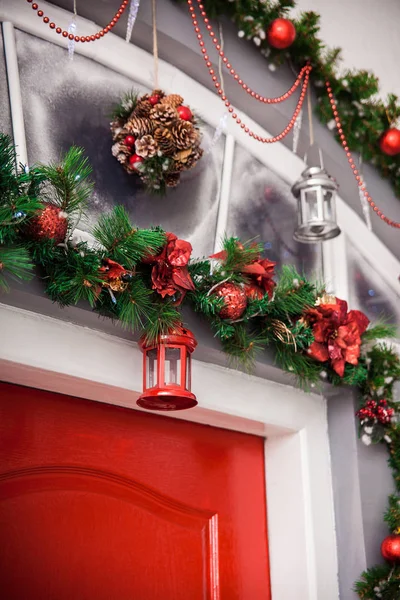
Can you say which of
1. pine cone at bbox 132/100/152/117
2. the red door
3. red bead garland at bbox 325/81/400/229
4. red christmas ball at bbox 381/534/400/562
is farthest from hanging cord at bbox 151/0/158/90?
red christmas ball at bbox 381/534/400/562

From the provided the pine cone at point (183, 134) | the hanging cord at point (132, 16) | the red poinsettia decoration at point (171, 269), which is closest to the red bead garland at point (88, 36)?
the hanging cord at point (132, 16)

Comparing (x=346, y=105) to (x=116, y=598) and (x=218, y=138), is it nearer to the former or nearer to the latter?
(x=218, y=138)

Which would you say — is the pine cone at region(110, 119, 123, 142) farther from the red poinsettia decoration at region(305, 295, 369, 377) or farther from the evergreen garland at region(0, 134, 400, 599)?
the red poinsettia decoration at region(305, 295, 369, 377)

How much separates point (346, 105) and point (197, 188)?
580mm

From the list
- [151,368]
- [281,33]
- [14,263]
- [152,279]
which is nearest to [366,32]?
[281,33]

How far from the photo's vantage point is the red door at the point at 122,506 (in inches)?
55.1

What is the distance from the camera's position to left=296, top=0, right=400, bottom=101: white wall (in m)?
2.27

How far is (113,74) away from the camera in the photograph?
1740 mm

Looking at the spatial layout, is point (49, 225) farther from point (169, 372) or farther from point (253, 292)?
point (253, 292)

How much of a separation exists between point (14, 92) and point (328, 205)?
2.63 ft

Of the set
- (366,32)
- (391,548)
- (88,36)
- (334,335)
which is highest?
(366,32)

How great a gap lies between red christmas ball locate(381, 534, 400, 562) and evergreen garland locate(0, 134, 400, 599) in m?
0.03

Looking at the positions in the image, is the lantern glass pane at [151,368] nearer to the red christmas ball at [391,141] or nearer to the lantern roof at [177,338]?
the lantern roof at [177,338]

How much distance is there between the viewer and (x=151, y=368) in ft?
4.53
